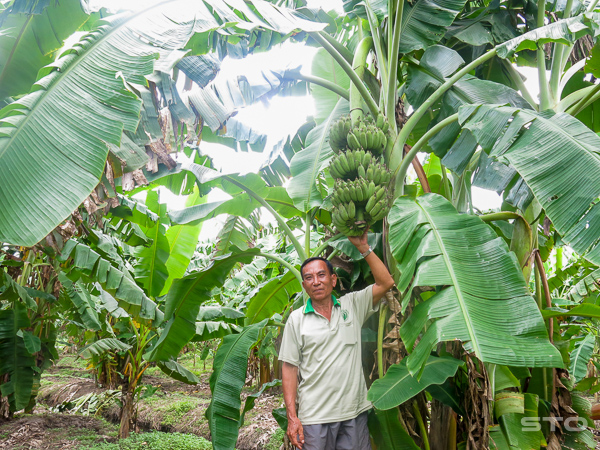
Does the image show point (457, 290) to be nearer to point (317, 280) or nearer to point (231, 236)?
point (317, 280)

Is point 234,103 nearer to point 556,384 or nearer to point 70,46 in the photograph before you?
point 70,46

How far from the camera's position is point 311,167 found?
269cm

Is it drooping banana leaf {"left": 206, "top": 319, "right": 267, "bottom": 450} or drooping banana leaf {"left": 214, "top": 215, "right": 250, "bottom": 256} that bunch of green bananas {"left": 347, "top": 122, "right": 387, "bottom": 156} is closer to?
drooping banana leaf {"left": 206, "top": 319, "right": 267, "bottom": 450}

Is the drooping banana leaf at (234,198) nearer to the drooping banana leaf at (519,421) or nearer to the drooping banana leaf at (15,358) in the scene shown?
the drooping banana leaf at (519,421)

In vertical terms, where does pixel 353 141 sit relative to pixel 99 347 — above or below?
above

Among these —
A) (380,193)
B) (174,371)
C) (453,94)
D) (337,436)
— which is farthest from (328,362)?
(174,371)

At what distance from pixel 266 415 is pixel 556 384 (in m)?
4.73

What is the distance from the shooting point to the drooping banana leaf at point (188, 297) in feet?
9.04

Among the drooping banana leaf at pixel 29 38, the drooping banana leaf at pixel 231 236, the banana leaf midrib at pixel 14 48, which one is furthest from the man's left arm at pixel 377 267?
the banana leaf midrib at pixel 14 48

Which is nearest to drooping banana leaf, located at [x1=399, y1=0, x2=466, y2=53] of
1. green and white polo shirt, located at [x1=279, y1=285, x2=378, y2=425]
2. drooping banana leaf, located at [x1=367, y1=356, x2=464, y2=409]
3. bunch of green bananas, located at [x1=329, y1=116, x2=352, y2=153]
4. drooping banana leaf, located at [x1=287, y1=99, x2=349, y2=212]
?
drooping banana leaf, located at [x1=287, y1=99, x2=349, y2=212]

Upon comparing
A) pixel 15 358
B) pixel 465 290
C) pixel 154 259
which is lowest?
pixel 15 358

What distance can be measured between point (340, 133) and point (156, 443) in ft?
14.7

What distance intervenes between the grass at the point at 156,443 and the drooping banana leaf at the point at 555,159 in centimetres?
463

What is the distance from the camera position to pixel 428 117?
2871mm
